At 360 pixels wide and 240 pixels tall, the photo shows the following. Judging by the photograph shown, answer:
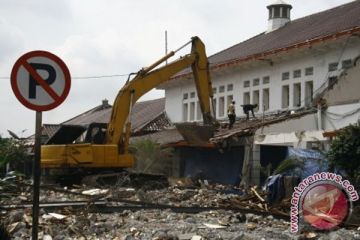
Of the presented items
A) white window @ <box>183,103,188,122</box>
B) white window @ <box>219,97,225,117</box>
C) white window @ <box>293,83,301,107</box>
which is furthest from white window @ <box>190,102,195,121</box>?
white window @ <box>293,83,301,107</box>

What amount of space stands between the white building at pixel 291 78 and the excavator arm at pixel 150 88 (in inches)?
112

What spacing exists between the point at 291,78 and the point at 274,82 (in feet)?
4.72

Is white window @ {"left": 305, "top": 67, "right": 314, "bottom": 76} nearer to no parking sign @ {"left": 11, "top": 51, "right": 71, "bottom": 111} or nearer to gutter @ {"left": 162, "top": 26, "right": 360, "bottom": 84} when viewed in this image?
gutter @ {"left": 162, "top": 26, "right": 360, "bottom": 84}

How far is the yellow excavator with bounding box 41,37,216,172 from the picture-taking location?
78.3ft

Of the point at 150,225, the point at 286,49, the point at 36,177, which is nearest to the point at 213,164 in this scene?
the point at 286,49

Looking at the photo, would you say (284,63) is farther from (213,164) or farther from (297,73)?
(213,164)

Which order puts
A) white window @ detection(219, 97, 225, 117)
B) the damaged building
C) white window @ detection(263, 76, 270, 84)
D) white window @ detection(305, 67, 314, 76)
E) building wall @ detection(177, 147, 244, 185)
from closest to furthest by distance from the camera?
1. the damaged building
2. building wall @ detection(177, 147, 244, 185)
3. white window @ detection(305, 67, 314, 76)
4. white window @ detection(263, 76, 270, 84)
5. white window @ detection(219, 97, 225, 117)

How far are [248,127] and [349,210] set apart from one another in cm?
1449

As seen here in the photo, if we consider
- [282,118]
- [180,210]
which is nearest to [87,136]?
[282,118]

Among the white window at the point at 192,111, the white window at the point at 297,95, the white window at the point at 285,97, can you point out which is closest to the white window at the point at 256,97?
the white window at the point at 285,97

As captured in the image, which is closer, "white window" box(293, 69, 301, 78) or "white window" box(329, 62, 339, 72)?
"white window" box(329, 62, 339, 72)

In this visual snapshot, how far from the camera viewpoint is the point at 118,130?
80.3 ft

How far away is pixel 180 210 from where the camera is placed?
15477mm

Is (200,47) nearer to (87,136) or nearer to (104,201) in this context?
(87,136)
